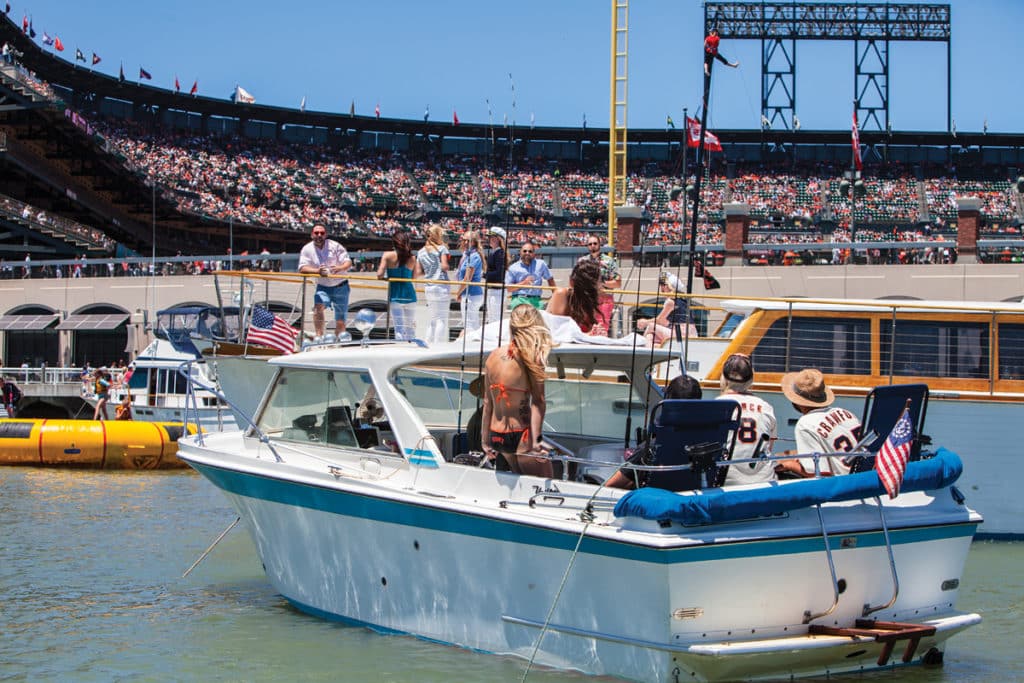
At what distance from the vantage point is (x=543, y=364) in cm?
834

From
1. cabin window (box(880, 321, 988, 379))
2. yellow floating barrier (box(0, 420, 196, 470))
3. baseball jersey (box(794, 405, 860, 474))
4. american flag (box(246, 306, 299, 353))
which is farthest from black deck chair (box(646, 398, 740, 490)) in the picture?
yellow floating barrier (box(0, 420, 196, 470))

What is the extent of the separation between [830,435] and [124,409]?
2677cm

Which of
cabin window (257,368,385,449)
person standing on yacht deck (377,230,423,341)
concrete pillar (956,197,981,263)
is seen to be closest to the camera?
cabin window (257,368,385,449)

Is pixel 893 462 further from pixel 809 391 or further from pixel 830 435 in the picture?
pixel 809 391

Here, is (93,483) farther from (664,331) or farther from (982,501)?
(982,501)

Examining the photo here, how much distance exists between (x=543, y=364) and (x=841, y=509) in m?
2.09

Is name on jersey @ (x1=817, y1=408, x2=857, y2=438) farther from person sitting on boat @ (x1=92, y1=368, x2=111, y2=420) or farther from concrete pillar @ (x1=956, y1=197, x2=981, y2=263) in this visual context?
person sitting on boat @ (x1=92, y1=368, x2=111, y2=420)

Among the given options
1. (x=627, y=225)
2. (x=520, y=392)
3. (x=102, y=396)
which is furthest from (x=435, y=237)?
(x=627, y=225)

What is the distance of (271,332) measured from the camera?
44.9 feet

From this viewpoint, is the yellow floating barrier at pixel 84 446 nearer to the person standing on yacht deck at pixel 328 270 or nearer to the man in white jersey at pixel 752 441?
the person standing on yacht deck at pixel 328 270

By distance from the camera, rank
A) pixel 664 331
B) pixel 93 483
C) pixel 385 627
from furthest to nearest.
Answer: pixel 93 483, pixel 664 331, pixel 385 627

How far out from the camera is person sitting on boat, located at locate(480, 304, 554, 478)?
835 centimetres

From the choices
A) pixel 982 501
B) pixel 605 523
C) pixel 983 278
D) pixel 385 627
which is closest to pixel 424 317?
pixel 385 627

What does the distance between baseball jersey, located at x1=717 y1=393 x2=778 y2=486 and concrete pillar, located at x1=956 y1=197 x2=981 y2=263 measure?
91.0 ft
